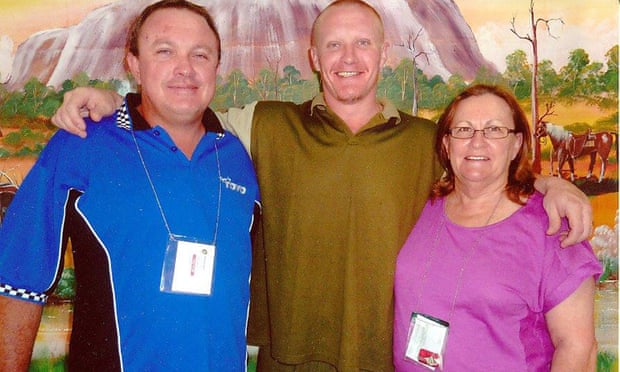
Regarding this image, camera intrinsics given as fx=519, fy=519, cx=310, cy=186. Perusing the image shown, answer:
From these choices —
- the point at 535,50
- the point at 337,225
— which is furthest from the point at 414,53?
the point at 337,225

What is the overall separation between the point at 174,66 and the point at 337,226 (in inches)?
31.4

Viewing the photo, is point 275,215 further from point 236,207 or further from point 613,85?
point 613,85

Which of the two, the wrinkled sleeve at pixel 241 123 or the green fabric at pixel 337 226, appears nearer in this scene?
the green fabric at pixel 337 226

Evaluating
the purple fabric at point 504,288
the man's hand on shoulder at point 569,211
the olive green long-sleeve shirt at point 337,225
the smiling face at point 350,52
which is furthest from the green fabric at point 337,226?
the man's hand on shoulder at point 569,211

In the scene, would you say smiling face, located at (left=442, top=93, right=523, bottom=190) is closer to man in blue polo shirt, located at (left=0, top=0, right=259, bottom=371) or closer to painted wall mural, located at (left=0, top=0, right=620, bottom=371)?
man in blue polo shirt, located at (left=0, top=0, right=259, bottom=371)

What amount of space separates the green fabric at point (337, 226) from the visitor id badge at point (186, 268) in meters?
0.42

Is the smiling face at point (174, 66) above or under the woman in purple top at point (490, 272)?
above

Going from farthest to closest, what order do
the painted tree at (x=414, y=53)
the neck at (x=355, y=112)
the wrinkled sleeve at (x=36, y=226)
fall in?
1. the painted tree at (x=414, y=53)
2. the neck at (x=355, y=112)
3. the wrinkled sleeve at (x=36, y=226)

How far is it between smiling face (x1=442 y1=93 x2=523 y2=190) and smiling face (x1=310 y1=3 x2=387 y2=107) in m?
0.38

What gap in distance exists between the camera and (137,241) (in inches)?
62.3

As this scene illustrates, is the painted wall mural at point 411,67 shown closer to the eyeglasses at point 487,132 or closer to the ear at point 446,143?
the ear at point 446,143

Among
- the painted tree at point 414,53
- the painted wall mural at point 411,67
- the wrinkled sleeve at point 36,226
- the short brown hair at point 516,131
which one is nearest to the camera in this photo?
the wrinkled sleeve at point 36,226

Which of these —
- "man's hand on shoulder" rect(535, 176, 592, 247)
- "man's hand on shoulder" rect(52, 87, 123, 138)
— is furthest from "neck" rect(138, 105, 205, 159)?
"man's hand on shoulder" rect(535, 176, 592, 247)

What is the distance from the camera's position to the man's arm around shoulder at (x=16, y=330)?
1.58 m
